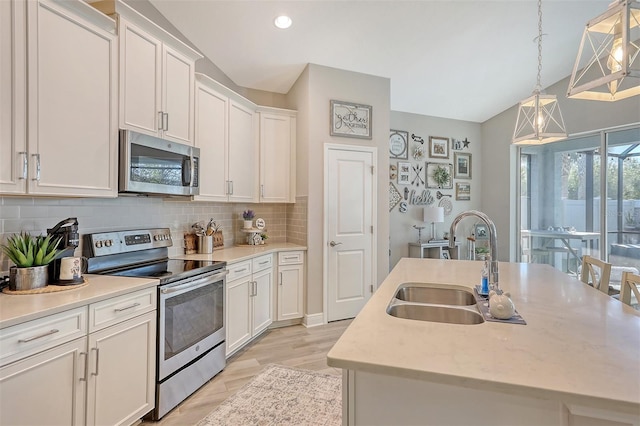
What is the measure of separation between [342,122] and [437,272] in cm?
232

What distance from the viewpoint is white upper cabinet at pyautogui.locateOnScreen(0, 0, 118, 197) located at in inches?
59.7

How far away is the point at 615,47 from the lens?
4.64 ft

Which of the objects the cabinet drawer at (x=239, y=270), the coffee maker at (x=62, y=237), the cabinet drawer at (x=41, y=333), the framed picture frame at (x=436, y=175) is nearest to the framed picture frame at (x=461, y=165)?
the framed picture frame at (x=436, y=175)

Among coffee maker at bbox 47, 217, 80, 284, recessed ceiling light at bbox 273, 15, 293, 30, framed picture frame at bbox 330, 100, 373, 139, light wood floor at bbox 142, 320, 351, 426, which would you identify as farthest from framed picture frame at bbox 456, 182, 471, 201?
coffee maker at bbox 47, 217, 80, 284

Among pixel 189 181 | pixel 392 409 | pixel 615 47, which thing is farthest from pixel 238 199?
pixel 615 47

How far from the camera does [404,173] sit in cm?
536

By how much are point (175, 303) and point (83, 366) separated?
62cm

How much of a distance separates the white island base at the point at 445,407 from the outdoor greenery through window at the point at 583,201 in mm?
4489

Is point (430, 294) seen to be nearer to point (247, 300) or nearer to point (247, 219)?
point (247, 300)

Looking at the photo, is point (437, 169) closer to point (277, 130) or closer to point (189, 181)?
point (277, 130)

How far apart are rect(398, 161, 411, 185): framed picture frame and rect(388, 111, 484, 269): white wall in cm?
8

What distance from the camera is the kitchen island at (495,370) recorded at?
0.79 metres

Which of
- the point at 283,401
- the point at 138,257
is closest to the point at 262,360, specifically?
the point at 283,401

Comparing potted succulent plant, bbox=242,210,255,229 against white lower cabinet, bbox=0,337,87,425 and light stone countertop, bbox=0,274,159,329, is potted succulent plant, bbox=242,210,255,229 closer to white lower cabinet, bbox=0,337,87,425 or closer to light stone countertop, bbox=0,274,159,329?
light stone countertop, bbox=0,274,159,329
